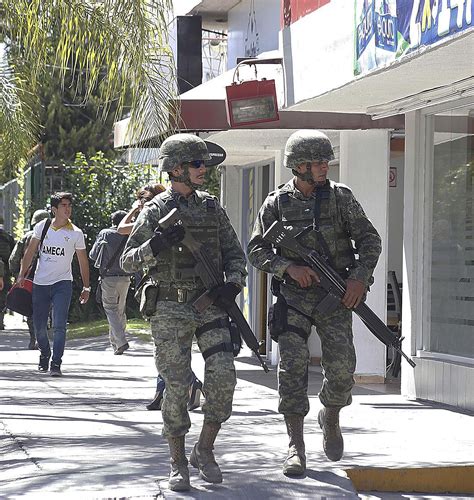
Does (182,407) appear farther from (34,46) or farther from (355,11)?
(34,46)

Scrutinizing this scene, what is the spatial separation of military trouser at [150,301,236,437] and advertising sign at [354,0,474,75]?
8.26 ft

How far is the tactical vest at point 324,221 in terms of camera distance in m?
6.87

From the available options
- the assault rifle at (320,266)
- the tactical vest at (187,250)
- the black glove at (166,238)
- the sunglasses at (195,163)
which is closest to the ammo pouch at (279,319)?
the assault rifle at (320,266)

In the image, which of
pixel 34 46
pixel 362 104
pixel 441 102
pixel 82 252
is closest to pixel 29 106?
pixel 82 252

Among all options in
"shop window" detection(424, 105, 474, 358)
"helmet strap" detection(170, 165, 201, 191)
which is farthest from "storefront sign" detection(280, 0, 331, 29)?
"helmet strap" detection(170, 165, 201, 191)

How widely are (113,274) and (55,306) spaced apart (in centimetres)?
193

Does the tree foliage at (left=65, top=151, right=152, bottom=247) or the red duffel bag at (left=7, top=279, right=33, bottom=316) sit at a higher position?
the tree foliage at (left=65, top=151, right=152, bottom=247)

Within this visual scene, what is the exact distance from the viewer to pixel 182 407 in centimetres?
649

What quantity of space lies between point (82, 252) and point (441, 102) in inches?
158

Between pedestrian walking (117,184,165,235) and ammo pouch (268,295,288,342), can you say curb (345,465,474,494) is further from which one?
pedestrian walking (117,184,165,235)

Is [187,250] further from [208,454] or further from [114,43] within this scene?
[114,43]

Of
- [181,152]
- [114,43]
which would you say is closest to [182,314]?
[181,152]

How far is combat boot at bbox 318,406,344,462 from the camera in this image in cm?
699

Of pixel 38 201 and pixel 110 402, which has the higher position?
pixel 38 201
